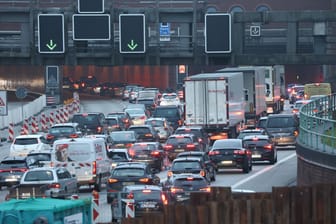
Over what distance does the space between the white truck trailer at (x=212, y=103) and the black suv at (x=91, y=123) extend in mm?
6388

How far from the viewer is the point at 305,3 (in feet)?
426

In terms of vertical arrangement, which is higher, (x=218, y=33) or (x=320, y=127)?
(x=218, y=33)

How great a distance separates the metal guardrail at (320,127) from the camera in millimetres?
31906

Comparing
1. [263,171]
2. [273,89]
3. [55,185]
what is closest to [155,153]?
[263,171]

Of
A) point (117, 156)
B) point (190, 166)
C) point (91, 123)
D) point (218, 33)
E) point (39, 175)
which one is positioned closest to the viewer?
point (39, 175)

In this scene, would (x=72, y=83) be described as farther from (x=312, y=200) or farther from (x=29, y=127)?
(x=312, y=200)

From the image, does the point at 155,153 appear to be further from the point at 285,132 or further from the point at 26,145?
the point at 285,132

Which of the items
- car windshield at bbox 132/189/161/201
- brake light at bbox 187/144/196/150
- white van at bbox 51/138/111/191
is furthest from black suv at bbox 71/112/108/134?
car windshield at bbox 132/189/161/201

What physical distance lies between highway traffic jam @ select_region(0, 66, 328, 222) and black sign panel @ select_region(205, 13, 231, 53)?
148 inches

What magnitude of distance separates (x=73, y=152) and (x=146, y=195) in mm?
11203

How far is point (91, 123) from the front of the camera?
228 ft

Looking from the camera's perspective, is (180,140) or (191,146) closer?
(191,146)

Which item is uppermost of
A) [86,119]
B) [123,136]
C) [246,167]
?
[86,119]

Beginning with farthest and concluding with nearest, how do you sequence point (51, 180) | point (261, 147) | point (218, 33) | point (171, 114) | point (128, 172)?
point (171, 114), point (261, 147), point (218, 33), point (128, 172), point (51, 180)
